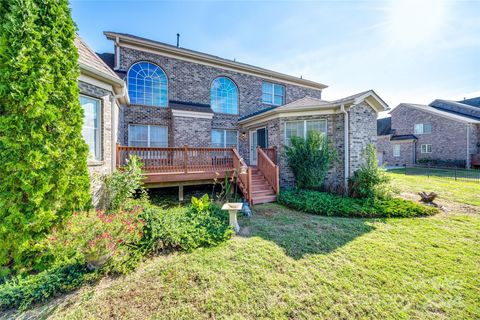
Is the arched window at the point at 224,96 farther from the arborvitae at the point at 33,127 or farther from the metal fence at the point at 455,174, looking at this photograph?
the metal fence at the point at 455,174

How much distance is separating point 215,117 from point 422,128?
83.8 feet

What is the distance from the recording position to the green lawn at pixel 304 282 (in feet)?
8.36

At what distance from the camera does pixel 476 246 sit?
166 inches

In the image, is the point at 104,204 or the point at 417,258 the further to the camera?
the point at 104,204

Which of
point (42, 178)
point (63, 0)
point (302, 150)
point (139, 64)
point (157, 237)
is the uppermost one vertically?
point (139, 64)

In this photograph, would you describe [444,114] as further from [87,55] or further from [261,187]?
[87,55]

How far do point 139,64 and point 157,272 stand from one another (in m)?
11.1

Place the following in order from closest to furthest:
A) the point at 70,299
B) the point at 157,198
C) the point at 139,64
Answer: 1. the point at 70,299
2. the point at 157,198
3. the point at 139,64

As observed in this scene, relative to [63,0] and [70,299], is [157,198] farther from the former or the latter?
[63,0]

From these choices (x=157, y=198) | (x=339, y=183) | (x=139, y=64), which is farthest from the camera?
(x=139, y=64)

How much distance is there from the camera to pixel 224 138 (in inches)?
497

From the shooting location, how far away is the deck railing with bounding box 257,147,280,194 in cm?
795

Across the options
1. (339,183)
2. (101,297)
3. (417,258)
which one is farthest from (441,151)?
(101,297)

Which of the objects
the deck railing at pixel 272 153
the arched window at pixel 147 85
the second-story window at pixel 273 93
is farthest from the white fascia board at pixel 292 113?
the arched window at pixel 147 85
